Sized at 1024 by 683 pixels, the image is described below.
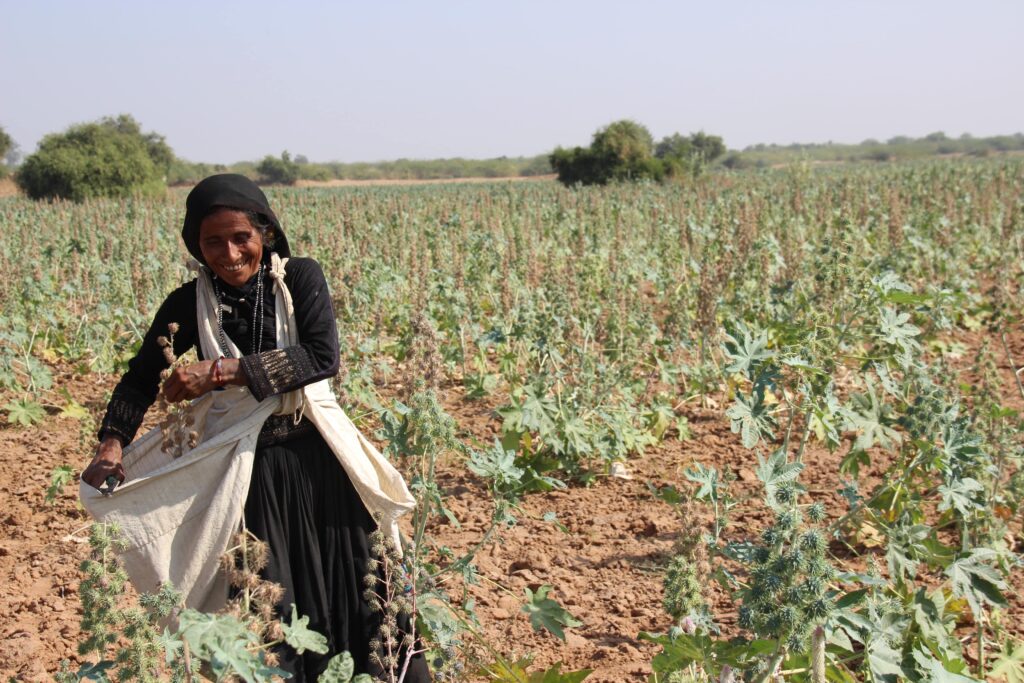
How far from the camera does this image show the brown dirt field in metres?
3.26

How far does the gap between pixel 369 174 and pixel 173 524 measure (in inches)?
3069

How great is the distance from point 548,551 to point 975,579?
73.3 inches

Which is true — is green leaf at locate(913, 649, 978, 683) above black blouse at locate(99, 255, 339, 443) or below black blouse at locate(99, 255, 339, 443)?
below

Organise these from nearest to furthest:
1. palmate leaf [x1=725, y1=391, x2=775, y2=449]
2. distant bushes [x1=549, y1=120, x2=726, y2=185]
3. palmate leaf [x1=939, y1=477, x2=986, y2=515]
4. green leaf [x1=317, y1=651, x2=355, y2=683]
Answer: green leaf [x1=317, y1=651, x2=355, y2=683] < palmate leaf [x1=939, y1=477, x2=986, y2=515] < palmate leaf [x1=725, y1=391, x2=775, y2=449] < distant bushes [x1=549, y1=120, x2=726, y2=185]

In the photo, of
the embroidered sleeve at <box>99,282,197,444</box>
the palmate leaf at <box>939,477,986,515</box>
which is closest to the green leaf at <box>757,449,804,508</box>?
the palmate leaf at <box>939,477,986,515</box>

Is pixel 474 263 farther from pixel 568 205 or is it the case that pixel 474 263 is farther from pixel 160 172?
pixel 160 172

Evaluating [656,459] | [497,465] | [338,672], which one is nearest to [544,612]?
[497,465]

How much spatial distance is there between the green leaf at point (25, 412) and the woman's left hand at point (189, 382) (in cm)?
426

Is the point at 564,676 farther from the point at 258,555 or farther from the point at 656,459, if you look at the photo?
the point at 656,459

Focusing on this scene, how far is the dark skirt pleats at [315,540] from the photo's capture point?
7.81 ft

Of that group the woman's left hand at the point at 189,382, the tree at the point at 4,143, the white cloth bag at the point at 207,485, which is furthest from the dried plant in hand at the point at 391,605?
the tree at the point at 4,143

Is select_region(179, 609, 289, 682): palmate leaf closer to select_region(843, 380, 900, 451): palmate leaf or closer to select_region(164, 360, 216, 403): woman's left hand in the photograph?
select_region(164, 360, 216, 403): woman's left hand

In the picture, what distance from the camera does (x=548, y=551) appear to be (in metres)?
4.01

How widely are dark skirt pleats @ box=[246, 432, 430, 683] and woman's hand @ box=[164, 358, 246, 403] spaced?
27cm
